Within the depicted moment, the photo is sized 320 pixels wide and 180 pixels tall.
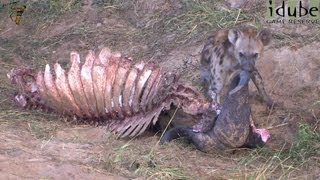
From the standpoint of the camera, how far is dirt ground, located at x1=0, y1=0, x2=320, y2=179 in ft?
13.7

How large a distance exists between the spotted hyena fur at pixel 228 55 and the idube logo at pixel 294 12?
2.43ft

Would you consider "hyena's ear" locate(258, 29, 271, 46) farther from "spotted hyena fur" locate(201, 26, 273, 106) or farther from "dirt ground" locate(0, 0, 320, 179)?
"dirt ground" locate(0, 0, 320, 179)

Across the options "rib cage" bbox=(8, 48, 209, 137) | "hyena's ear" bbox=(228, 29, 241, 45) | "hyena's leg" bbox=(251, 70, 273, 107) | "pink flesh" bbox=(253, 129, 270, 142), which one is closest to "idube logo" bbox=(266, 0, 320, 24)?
"hyena's ear" bbox=(228, 29, 241, 45)

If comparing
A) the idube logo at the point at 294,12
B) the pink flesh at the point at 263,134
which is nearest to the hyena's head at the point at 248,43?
the pink flesh at the point at 263,134

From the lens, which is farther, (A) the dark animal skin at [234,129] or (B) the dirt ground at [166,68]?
(A) the dark animal skin at [234,129]

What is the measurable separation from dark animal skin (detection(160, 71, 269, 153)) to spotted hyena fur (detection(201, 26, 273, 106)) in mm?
261

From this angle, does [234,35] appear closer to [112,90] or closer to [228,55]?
[228,55]

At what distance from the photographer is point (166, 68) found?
6.07m

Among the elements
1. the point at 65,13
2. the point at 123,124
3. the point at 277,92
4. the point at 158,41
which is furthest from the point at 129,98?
the point at 65,13

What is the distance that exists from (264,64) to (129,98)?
1288mm

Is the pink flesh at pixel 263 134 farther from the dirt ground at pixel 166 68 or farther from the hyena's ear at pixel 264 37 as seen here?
the hyena's ear at pixel 264 37

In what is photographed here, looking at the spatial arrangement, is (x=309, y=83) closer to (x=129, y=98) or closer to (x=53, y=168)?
(x=129, y=98)

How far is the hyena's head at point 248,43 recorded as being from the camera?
16.2 ft

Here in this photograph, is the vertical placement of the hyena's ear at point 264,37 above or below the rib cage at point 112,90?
above
